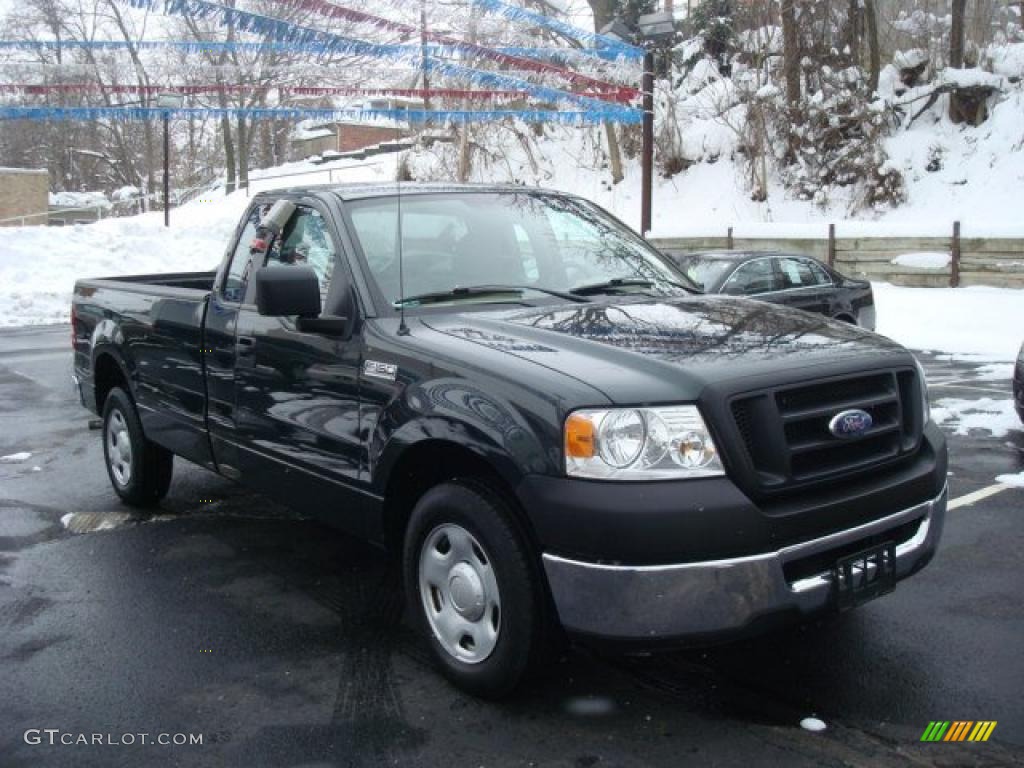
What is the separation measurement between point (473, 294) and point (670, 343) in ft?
3.45

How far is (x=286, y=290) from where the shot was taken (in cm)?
402

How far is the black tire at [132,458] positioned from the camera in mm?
6238

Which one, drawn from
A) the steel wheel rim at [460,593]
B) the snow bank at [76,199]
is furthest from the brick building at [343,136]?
the steel wheel rim at [460,593]

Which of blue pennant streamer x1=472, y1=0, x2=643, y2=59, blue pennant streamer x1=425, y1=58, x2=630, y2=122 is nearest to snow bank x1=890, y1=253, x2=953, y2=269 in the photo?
blue pennant streamer x1=425, y1=58, x2=630, y2=122

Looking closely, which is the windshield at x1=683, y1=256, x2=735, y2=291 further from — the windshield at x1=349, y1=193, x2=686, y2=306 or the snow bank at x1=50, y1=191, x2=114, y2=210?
the snow bank at x1=50, y1=191, x2=114, y2=210

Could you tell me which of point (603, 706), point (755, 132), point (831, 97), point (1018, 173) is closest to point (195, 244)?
point (755, 132)

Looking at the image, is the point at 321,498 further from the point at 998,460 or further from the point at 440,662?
the point at 998,460

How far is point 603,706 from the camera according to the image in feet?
11.8

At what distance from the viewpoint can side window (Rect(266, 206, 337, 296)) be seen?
14.8 feet

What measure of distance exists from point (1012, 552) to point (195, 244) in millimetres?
25079

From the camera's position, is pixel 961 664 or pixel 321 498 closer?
pixel 961 664

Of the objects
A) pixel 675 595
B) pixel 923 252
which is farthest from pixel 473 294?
pixel 923 252

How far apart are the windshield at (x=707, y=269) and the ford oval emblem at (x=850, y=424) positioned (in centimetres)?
750

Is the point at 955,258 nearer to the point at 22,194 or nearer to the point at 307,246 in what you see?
the point at 307,246
